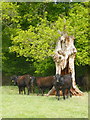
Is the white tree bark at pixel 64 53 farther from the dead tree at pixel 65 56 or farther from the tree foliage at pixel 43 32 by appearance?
the tree foliage at pixel 43 32

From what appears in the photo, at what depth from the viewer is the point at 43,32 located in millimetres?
15258

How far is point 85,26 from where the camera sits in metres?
16.1

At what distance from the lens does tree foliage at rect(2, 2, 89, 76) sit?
49.6ft

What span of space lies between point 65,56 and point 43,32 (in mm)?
1865

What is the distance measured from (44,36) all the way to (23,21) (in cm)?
693

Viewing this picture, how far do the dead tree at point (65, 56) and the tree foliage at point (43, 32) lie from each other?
354 mm

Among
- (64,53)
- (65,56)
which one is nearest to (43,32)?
(64,53)

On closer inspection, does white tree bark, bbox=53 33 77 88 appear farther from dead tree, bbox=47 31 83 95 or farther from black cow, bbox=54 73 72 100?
black cow, bbox=54 73 72 100

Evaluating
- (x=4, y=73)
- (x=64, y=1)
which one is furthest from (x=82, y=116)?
(x=4, y=73)

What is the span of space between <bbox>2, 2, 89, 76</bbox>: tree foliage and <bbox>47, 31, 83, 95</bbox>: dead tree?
35 cm

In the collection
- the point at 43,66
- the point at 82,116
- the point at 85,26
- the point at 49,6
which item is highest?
the point at 49,6

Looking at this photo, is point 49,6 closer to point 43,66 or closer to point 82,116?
point 43,66

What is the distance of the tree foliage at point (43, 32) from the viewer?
15.1 m

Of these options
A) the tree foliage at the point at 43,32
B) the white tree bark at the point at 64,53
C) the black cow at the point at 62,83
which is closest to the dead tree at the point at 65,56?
the white tree bark at the point at 64,53
